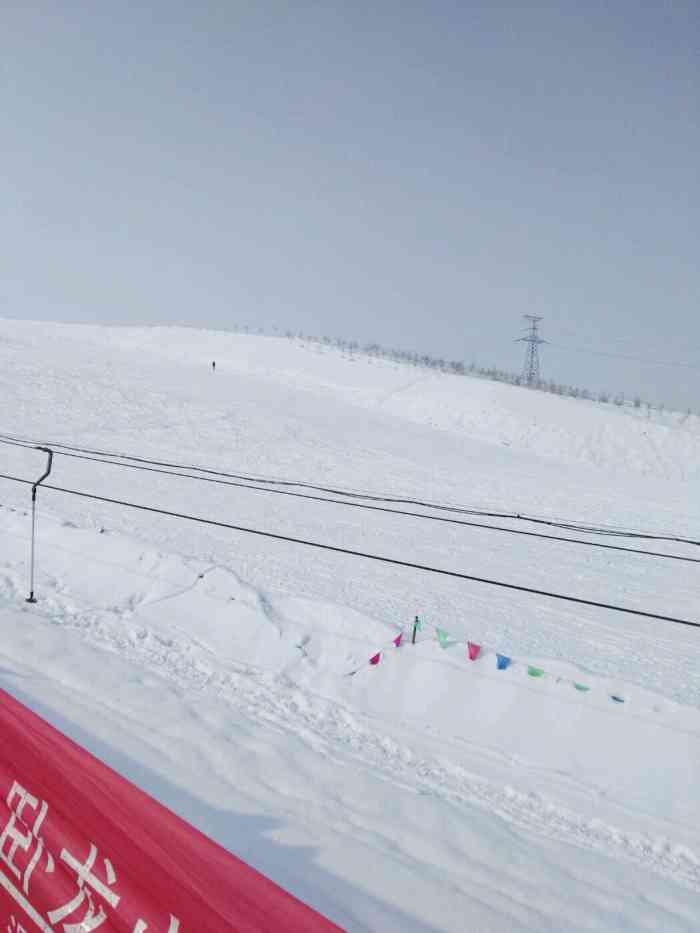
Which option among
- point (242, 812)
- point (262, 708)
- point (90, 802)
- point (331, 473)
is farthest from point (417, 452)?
point (90, 802)

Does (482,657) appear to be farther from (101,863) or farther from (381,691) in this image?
(101,863)

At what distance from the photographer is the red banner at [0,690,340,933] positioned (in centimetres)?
225

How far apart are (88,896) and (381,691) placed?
3.93 meters

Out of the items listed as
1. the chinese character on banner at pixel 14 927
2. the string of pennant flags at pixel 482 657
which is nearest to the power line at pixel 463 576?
the string of pennant flags at pixel 482 657

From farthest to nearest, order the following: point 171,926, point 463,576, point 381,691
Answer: point 381,691, point 463,576, point 171,926

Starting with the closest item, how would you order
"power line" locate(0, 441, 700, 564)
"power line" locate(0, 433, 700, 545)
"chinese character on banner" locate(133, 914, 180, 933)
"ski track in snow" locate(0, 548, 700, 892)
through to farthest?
"chinese character on banner" locate(133, 914, 180, 933) → "ski track in snow" locate(0, 548, 700, 892) → "power line" locate(0, 441, 700, 564) → "power line" locate(0, 433, 700, 545)

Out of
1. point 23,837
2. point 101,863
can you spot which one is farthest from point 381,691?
point 101,863

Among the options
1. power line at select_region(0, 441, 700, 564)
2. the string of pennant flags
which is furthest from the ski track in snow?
power line at select_region(0, 441, 700, 564)

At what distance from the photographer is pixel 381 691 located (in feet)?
20.4

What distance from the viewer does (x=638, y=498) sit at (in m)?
18.4

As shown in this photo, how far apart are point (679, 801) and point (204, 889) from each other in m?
3.99

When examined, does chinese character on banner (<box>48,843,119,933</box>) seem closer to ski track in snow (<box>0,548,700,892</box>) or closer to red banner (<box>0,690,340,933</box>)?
red banner (<box>0,690,340,933</box>)

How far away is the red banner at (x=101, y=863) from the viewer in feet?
7.39

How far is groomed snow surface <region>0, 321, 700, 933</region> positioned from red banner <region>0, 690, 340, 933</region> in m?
1.32
